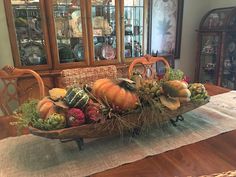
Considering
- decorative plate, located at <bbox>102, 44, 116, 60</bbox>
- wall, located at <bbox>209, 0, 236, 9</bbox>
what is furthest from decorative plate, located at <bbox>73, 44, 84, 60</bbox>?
wall, located at <bbox>209, 0, 236, 9</bbox>

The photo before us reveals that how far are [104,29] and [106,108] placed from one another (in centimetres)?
185

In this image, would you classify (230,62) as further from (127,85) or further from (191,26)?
(127,85)

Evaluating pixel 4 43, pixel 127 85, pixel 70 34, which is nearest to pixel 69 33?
pixel 70 34

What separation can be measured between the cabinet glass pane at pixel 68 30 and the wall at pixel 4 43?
1.61ft

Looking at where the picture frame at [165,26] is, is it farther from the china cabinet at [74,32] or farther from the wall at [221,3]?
the wall at [221,3]

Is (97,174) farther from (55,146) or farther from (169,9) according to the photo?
(169,9)

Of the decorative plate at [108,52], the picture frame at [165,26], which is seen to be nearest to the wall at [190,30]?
the picture frame at [165,26]

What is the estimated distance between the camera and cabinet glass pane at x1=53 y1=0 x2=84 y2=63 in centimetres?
232

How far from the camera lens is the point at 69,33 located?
2.43 metres

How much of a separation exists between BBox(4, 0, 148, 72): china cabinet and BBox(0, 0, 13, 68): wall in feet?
0.31

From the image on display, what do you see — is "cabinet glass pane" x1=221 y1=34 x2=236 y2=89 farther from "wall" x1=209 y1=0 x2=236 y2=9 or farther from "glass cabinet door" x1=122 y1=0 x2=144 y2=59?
"glass cabinet door" x1=122 y1=0 x2=144 y2=59

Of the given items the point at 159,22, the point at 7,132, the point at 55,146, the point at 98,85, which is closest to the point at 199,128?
the point at 98,85

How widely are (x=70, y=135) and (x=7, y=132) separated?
49 centimetres

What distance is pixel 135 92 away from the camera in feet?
3.14
